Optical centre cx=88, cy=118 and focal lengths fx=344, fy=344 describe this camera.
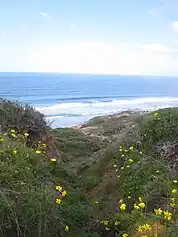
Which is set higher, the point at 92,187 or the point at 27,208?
the point at 27,208

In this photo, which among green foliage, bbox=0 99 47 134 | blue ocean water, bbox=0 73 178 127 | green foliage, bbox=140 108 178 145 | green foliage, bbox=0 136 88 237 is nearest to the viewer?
green foliage, bbox=0 136 88 237

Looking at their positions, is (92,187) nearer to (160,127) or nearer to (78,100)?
(160,127)

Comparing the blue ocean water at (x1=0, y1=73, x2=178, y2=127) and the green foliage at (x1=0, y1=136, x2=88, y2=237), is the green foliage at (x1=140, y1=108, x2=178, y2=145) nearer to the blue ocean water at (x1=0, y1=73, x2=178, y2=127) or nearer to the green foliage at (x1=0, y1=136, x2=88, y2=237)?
the green foliage at (x1=0, y1=136, x2=88, y2=237)

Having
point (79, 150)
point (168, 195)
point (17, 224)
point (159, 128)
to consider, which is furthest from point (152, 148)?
point (79, 150)

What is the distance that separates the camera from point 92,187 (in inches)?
269

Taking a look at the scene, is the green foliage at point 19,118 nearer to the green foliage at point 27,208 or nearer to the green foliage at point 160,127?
the green foliage at point 160,127

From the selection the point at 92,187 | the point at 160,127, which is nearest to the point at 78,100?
the point at 160,127

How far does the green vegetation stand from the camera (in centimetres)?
380

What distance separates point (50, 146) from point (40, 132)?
0.48 metres

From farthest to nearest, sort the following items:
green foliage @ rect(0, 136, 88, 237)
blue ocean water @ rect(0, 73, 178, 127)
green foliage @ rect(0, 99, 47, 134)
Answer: blue ocean water @ rect(0, 73, 178, 127) < green foliage @ rect(0, 99, 47, 134) < green foliage @ rect(0, 136, 88, 237)

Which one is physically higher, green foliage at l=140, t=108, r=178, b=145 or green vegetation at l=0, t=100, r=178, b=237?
green foliage at l=140, t=108, r=178, b=145

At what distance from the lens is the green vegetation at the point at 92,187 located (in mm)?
3797

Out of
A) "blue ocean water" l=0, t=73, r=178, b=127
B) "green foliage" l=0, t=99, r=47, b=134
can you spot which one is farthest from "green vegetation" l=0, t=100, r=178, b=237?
"blue ocean water" l=0, t=73, r=178, b=127

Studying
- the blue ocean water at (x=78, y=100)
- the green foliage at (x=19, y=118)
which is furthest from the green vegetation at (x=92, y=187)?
the blue ocean water at (x=78, y=100)
